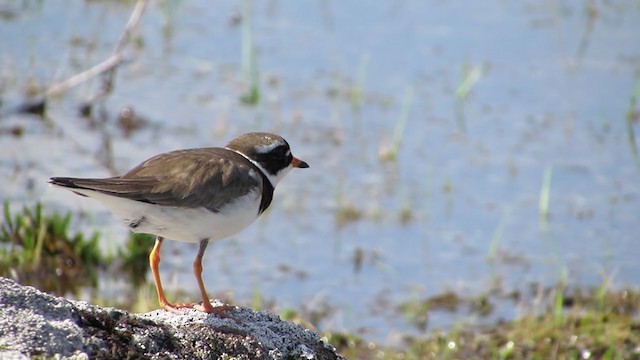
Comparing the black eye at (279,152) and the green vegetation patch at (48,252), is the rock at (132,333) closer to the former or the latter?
the black eye at (279,152)

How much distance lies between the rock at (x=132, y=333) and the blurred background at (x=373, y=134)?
13.0ft

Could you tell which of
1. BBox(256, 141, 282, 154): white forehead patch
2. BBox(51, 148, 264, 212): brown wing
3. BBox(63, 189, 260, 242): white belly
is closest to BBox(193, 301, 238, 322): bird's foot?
BBox(63, 189, 260, 242): white belly

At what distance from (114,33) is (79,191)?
8.97m

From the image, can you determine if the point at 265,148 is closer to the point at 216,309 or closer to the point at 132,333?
the point at 216,309

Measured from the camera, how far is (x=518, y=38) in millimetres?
14352

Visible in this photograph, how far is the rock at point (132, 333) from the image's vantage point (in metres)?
3.86

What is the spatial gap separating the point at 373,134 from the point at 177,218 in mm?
6926

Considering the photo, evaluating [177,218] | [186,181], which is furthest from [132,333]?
[186,181]

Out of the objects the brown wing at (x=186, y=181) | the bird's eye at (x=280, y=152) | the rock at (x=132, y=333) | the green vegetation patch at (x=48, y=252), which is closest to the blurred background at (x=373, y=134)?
the green vegetation patch at (x=48, y=252)

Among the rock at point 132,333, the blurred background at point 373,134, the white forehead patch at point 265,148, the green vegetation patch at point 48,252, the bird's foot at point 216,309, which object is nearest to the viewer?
the rock at point 132,333

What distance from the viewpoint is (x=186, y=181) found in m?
5.38

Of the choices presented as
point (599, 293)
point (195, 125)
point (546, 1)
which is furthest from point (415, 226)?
point (546, 1)

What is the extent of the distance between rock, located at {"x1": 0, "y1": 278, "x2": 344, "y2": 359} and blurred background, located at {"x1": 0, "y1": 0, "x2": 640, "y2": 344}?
3.97m

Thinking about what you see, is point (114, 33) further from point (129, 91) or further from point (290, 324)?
point (290, 324)
